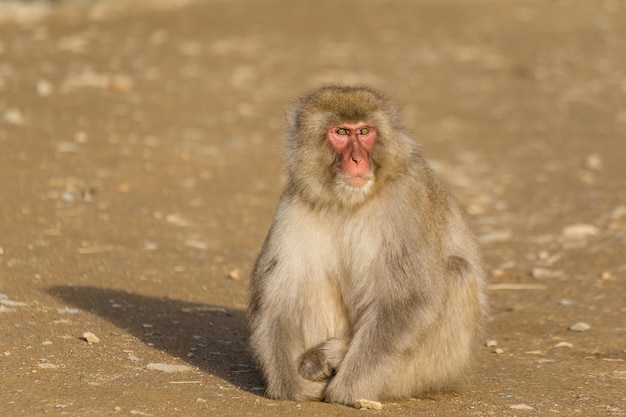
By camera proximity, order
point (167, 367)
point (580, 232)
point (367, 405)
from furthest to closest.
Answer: point (580, 232) → point (167, 367) → point (367, 405)

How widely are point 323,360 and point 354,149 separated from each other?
972 millimetres

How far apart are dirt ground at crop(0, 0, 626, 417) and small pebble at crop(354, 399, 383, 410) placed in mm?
59

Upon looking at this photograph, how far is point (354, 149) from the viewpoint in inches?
199

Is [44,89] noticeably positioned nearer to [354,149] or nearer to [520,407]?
[354,149]

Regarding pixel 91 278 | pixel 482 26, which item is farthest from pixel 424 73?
pixel 91 278

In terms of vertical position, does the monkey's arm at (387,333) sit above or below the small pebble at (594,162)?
below

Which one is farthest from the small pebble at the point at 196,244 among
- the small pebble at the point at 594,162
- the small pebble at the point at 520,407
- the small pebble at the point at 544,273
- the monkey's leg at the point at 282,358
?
the small pebble at the point at 594,162

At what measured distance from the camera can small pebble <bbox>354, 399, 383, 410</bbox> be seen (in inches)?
197

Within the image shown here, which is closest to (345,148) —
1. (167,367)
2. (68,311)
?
(167,367)

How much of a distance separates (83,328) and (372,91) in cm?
204

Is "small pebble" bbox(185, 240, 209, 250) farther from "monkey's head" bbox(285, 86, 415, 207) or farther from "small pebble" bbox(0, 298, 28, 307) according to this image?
"monkey's head" bbox(285, 86, 415, 207)

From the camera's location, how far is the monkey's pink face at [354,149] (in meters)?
5.01

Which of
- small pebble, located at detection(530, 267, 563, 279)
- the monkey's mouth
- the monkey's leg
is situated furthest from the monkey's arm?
small pebble, located at detection(530, 267, 563, 279)

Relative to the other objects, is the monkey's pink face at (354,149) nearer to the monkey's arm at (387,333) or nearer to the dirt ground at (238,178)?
the monkey's arm at (387,333)
